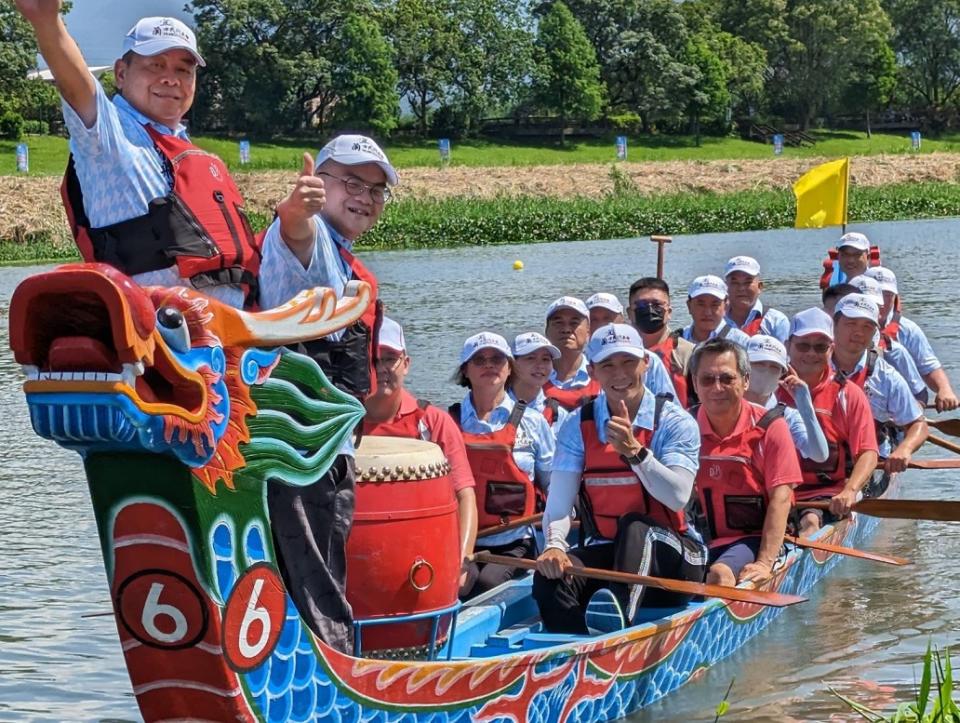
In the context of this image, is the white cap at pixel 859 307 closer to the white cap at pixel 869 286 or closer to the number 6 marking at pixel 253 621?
the white cap at pixel 869 286

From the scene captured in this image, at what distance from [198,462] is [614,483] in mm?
2589

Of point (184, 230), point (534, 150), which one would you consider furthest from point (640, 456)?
point (534, 150)

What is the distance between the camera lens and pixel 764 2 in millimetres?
83000

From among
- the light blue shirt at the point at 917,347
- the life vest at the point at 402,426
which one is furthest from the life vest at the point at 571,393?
the light blue shirt at the point at 917,347

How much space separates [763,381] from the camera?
7.75 m

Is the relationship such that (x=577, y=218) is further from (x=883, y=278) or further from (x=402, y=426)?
Answer: (x=402, y=426)

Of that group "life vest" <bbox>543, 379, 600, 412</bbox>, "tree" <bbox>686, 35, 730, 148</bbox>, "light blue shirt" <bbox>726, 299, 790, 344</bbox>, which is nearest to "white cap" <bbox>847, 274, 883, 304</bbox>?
"light blue shirt" <bbox>726, 299, 790, 344</bbox>

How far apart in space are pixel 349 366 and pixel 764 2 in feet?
270

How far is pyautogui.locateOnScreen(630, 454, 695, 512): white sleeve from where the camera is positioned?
586 cm

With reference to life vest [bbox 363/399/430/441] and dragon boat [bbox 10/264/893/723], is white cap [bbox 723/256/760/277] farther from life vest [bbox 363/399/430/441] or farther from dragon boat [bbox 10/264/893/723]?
dragon boat [bbox 10/264/893/723]

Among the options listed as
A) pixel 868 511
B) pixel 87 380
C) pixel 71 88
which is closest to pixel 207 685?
pixel 87 380

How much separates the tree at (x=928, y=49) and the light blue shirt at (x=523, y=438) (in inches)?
3159

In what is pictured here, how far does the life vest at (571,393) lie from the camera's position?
8125mm

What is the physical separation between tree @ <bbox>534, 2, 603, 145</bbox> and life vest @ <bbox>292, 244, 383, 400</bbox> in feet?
210
